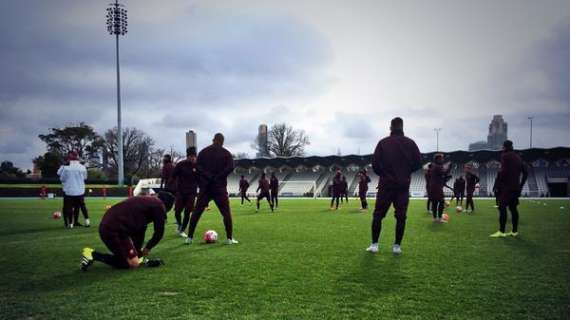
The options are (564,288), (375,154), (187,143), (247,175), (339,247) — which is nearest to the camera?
(564,288)

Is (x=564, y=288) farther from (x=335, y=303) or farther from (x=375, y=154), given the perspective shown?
(x=375, y=154)

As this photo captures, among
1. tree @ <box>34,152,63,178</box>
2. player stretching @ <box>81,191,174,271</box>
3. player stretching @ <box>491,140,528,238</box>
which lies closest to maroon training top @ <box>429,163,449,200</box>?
player stretching @ <box>491,140,528,238</box>

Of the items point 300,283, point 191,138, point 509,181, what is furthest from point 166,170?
point 509,181

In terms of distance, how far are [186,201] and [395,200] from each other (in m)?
5.32

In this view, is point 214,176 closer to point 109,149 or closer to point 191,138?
point 191,138

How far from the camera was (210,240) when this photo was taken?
7.99 m

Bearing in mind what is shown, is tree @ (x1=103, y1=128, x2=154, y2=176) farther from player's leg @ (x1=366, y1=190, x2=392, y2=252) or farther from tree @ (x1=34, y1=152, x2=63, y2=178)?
player's leg @ (x1=366, y1=190, x2=392, y2=252)

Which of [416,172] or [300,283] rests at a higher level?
[416,172]

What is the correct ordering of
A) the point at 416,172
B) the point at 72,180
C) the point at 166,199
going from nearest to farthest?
the point at 166,199, the point at 72,180, the point at 416,172

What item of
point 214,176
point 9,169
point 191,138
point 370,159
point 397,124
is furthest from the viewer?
point 9,169

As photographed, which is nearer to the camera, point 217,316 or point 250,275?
point 217,316

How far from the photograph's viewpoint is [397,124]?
22.4 feet

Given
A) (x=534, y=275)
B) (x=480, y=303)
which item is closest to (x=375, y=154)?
(x=534, y=275)

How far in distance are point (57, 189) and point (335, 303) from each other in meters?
48.3
